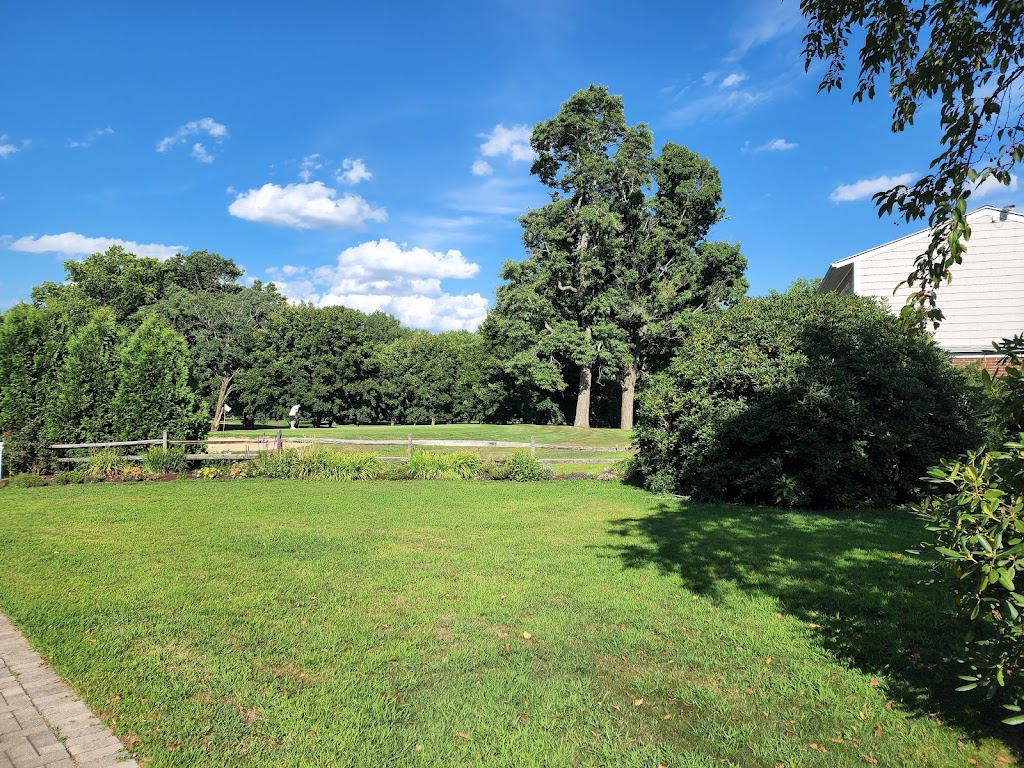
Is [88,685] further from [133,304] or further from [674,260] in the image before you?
[133,304]

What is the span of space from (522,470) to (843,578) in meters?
9.17

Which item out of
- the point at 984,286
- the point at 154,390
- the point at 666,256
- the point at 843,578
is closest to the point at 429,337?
the point at 666,256

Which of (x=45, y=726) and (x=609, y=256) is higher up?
(x=609, y=256)

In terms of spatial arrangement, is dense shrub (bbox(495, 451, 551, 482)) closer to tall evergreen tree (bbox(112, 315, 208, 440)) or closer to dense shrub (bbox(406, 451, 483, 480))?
dense shrub (bbox(406, 451, 483, 480))

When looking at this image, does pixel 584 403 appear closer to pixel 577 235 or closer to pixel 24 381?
pixel 577 235

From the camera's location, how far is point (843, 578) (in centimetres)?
603

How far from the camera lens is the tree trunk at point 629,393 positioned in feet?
107

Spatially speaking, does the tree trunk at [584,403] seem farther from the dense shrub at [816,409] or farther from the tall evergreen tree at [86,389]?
the tall evergreen tree at [86,389]

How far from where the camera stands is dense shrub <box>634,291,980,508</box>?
9.96m

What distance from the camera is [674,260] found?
32.5 meters

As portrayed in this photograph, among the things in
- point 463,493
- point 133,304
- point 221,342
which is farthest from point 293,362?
point 463,493

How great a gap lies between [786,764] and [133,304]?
52219mm

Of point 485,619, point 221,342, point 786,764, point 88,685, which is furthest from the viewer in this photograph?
point 221,342

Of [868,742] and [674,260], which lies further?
[674,260]
